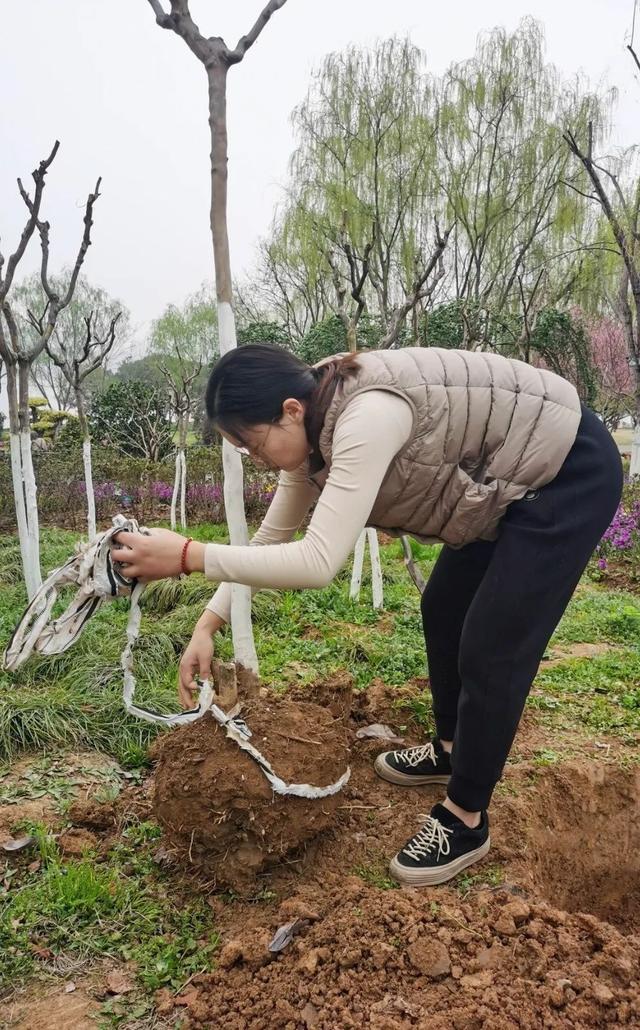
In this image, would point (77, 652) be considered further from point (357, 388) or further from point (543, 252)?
point (543, 252)

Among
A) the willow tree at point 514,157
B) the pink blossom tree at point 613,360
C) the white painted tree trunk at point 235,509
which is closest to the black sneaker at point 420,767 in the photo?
the white painted tree trunk at point 235,509

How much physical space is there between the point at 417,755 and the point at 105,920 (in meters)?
1.11

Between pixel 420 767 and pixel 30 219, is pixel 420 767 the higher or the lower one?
the lower one

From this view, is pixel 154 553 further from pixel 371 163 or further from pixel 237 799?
pixel 371 163

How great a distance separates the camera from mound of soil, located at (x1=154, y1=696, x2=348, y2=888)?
6.35 ft

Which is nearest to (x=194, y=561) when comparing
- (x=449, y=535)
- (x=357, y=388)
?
(x=357, y=388)

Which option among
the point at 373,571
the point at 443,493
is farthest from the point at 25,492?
the point at 443,493

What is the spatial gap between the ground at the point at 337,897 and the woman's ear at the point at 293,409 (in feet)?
3.92

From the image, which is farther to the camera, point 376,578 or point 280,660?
point 376,578

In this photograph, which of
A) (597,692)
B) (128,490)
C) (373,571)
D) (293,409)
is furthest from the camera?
(128,490)

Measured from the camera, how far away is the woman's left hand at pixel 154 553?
1.55 metres

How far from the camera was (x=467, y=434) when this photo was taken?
5.59 ft

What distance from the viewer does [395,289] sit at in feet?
71.6

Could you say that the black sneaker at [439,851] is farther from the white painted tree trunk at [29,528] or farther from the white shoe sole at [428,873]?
the white painted tree trunk at [29,528]
